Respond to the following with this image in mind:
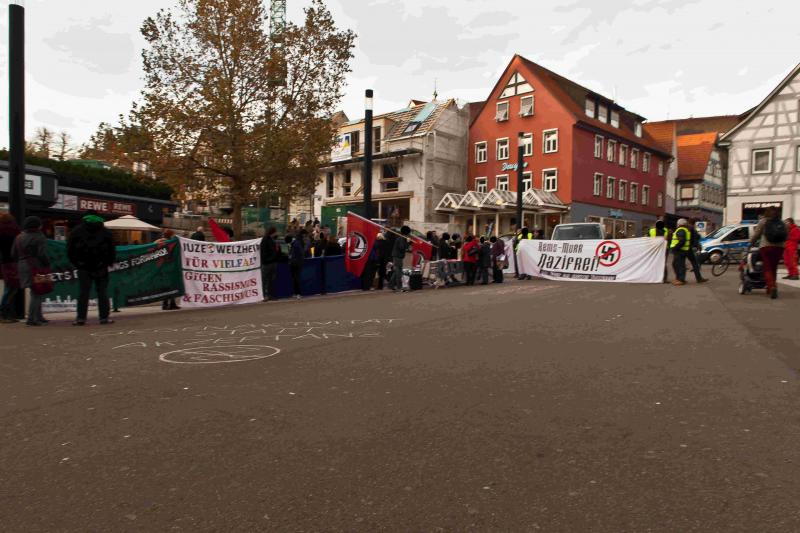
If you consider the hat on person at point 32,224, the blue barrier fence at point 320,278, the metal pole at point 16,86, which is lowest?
the blue barrier fence at point 320,278

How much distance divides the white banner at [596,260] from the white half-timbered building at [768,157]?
22801 millimetres

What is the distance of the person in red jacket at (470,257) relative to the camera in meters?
19.4

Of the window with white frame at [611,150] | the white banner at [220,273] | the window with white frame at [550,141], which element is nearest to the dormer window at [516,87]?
the window with white frame at [550,141]

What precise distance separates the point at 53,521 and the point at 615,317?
8816mm

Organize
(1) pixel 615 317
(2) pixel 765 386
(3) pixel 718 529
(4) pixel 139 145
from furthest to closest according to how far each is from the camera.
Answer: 1. (4) pixel 139 145
2. (1) pixel 615 317
3. (2) pixel 765 386
4. (3) pixel 718 529

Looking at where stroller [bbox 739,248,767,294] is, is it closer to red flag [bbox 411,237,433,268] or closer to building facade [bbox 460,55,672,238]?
red flag [bbox 411,237,433,268]

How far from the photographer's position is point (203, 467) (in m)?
3.47

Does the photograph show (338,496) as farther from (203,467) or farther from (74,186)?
(74,186)

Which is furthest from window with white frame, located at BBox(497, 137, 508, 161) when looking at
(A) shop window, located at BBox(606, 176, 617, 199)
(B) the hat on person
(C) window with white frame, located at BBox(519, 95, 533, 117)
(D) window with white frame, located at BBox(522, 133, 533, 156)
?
(B) the hat on person

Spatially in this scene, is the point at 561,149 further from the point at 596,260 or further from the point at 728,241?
the point at 596,260

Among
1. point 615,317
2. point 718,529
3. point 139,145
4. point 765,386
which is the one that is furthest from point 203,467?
point 139,145

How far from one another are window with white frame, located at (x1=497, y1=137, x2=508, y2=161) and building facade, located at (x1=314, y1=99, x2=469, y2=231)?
3475mm

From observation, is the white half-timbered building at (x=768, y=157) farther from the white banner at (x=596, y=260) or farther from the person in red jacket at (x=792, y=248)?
the person in red jacket at (x=792, y=248)

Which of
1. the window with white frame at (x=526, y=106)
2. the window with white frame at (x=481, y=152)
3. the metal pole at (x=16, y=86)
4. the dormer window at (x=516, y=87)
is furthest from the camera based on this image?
the window with white frame at (x=481, y=152)
